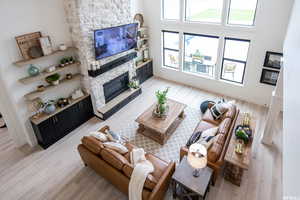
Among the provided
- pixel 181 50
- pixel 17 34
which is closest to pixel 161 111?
pixel 181 50

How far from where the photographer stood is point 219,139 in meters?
3.86

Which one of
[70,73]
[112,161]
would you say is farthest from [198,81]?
[112,161]

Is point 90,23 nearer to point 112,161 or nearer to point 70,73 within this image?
point 70,73

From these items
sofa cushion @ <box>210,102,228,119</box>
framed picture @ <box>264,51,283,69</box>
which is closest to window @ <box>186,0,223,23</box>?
framed picture @ <box>264,51,283,69</box>

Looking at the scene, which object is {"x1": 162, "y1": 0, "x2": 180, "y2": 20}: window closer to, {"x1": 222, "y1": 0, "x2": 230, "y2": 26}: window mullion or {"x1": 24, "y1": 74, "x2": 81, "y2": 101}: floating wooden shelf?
{"x1": 222, "y1": 0, "x2": 230, "y2": 26}: window mullion

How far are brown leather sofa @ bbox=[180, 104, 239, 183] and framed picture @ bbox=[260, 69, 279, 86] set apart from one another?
6.49ft

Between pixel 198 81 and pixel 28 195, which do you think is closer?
pixel 28 195

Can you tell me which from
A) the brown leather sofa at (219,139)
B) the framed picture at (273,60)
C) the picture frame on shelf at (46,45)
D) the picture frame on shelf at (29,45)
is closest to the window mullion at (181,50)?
the framed picture at (273,60)

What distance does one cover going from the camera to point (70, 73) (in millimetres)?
5609

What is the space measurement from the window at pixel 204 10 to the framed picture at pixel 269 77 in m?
2.25

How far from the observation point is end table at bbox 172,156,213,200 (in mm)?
3264

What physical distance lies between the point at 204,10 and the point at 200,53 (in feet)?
4.92

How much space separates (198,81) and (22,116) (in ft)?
19.8

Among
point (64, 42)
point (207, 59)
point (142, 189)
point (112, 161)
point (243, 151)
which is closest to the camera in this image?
point (142, 189)
